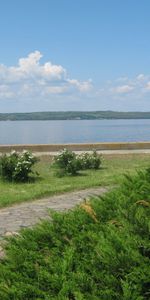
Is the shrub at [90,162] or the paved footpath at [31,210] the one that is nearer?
the paved footpath at [31,210]

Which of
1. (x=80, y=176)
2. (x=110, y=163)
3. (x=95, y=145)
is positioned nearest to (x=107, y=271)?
(x=80, y=176)

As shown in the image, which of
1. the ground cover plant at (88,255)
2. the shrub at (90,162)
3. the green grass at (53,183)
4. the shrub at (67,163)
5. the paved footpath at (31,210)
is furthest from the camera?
the shrub at (90,162)

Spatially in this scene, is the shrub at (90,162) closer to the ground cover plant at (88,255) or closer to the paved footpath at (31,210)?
the paved footpath at (31,210)

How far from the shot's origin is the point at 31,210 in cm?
983

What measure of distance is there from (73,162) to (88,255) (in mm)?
13463

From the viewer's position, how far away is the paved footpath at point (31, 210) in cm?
827

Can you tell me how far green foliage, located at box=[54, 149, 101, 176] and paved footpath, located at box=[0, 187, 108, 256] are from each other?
3.56 meters

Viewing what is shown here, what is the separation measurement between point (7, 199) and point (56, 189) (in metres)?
1.68

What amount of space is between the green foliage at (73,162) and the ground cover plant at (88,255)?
12.9 meters

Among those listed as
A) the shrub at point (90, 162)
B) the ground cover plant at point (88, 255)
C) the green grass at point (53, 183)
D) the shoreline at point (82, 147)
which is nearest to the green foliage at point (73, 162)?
the shrub at point (90, 162)

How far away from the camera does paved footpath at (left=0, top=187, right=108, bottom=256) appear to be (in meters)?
8.27

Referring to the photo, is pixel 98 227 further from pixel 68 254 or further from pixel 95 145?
pixel 95 145

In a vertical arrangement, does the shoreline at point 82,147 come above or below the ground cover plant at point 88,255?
below

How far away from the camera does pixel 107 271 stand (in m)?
2.54
